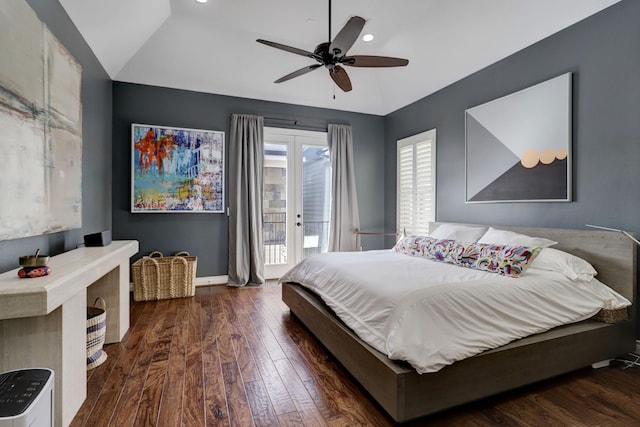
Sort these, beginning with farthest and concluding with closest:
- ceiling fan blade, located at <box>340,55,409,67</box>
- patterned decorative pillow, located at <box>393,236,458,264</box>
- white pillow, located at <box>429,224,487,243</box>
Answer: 1. white pillow, located at <box>429,224,487,243</box>
2. patterned decorative pillow, located at <box>393,236,458,264</box>
3. ceiling fan blade, located at <box>340,55,409,67</box>

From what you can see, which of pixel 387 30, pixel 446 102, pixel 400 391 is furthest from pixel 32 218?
pixel 446 102

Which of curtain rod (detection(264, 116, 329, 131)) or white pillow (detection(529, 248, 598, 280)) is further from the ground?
curtain rod (detection(264, 116, 329, 131))

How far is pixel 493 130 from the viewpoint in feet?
11.8

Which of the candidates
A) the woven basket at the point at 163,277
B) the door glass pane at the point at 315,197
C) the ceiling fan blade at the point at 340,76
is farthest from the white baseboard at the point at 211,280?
the ceiling fan blade at the point at 340,76

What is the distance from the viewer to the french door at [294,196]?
16.3ft

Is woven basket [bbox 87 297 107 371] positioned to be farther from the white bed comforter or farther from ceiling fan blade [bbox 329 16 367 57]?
ceiling fan blade [bbox 329 16 367 57]

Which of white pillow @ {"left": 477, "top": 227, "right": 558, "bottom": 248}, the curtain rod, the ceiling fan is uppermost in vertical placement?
the curtain rod

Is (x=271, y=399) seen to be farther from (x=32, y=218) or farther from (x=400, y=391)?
(x=32, y=218)

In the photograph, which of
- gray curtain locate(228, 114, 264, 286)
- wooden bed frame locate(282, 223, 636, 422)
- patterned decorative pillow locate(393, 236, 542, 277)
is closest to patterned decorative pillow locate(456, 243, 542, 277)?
patterned decorative pillow locate(393, 236, 542, 277)

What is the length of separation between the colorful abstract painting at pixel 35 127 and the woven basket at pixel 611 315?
12.4 feet

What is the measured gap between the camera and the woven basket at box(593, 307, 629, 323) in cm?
233

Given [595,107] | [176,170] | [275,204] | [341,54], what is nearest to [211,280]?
[275,204]

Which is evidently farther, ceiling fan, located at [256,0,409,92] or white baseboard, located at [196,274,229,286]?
white baseboard, located at [196,274,229,286]

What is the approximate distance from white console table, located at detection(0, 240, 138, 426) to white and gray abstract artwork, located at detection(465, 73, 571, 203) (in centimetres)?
374
